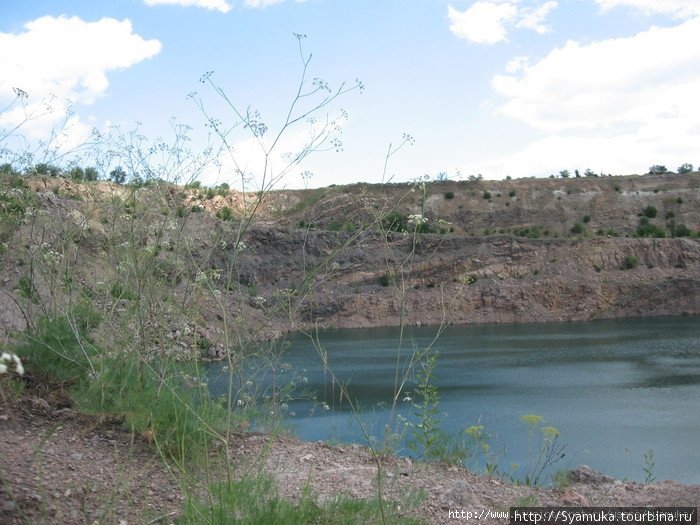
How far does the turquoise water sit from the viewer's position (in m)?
10.5

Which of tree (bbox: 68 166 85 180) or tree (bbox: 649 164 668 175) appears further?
tree (bbox: 649 164 668 175)

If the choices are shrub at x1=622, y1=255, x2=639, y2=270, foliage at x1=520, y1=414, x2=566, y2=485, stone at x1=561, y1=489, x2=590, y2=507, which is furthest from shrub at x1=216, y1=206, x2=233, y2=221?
shrub at x1=622, y1=255, x2=639, y2=270

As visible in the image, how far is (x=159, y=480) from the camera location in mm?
4539

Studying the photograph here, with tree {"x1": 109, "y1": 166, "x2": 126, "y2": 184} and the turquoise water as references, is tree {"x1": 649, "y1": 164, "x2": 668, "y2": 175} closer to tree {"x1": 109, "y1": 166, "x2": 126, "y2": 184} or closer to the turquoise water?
the turquoise water

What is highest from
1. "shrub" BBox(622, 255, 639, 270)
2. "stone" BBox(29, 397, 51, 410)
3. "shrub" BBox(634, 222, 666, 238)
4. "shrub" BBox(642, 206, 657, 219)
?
"shrub" BBox(642, 206, 657, 219)

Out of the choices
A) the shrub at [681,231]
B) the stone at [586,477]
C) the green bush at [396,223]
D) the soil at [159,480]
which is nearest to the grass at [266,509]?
the soil at [159,480]

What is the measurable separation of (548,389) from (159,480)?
1399 cm

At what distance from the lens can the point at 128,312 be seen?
6.59 m

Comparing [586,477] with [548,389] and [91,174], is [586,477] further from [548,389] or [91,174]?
[548,389]

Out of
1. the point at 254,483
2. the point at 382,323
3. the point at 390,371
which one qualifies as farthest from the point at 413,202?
the point at 254,483

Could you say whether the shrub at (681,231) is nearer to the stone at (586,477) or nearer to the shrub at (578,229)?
the shrub at (578,229)

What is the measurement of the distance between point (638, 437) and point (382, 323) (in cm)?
2384

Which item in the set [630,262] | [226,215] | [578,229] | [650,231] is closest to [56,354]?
[226,215]

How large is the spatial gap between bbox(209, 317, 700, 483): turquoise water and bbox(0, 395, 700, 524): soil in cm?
63
